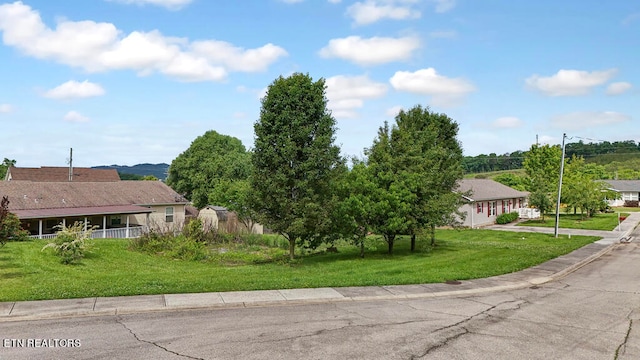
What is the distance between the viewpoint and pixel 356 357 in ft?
25.3

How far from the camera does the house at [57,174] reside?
5366 cm

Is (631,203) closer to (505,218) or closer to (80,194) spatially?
(505,218)

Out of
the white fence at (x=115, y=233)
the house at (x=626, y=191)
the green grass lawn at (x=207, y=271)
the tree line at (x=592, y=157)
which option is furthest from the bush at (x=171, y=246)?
the tree line at (x=592, y=157)

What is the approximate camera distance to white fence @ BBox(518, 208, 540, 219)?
53500 millimetres

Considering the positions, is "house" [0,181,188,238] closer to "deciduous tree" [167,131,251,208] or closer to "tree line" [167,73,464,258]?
"deciduous tree" [167,131,251,208]

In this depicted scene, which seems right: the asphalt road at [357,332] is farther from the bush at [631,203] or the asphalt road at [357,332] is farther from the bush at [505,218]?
the bush at [631,203]

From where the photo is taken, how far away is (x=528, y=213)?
54031mm

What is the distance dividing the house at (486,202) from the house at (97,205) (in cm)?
2693

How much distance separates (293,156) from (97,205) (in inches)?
1026

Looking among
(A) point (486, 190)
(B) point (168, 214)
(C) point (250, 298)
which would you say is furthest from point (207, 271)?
(A) point (486, 190)

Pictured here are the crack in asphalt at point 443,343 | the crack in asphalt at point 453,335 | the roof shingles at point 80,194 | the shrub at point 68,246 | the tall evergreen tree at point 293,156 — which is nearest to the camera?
the crack in asphalt at point 443,343

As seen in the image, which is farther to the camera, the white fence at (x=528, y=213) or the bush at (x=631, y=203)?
the bush at (x=631, y=203)

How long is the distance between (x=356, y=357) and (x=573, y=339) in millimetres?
4579

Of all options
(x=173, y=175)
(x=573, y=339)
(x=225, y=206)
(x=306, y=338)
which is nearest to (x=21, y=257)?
(x=306, y=338)
